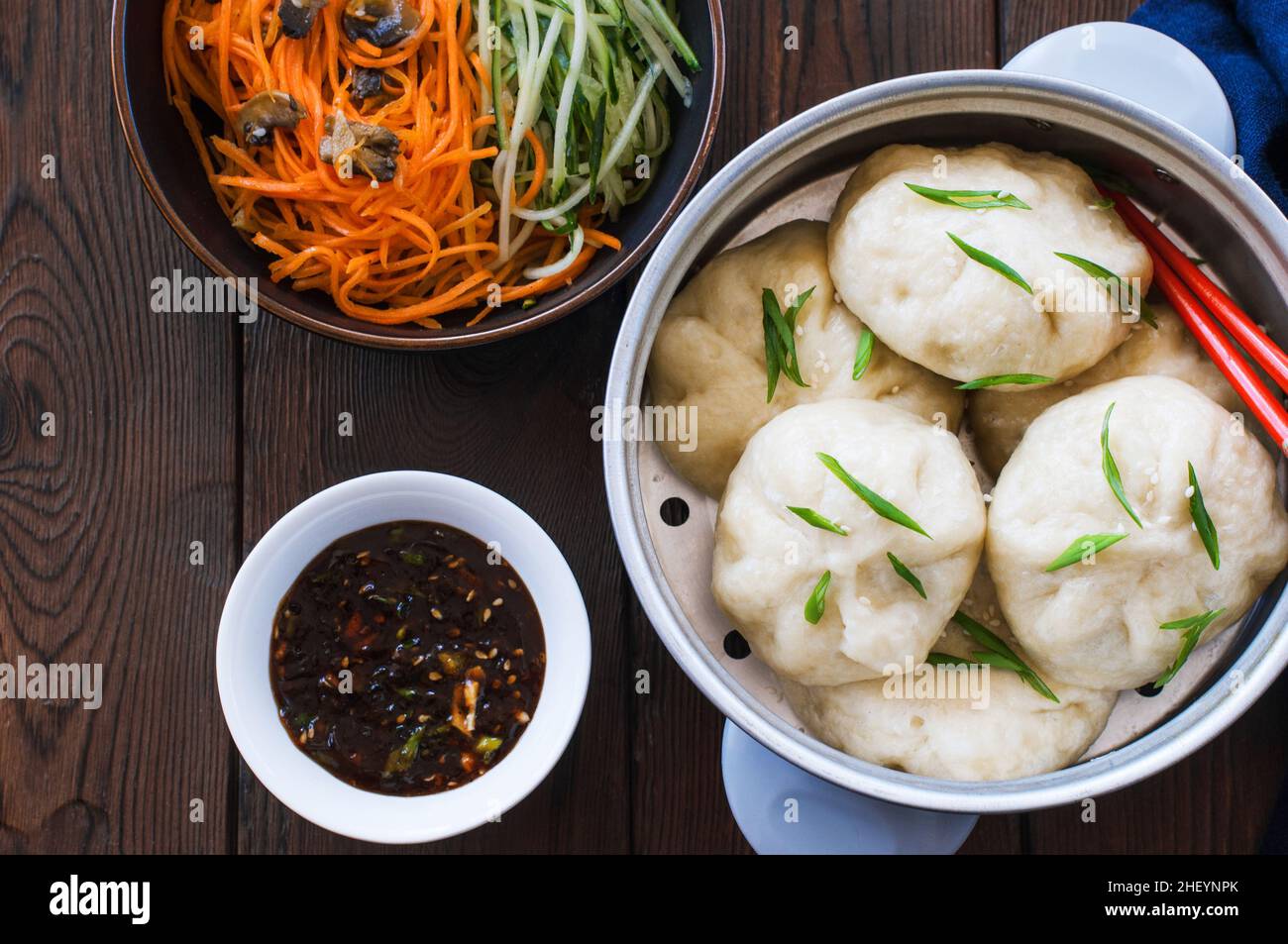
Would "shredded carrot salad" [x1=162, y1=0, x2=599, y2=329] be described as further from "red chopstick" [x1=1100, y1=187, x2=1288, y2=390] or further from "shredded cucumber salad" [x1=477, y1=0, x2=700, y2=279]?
"red chopstick" [x1=1100, y1=187, x2=1288, y2=390]

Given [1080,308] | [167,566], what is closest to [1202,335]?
[1080,308]

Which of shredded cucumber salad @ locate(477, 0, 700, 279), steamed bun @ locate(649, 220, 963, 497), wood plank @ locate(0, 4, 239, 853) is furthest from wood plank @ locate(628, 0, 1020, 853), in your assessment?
wood plank @ locate(0, 4, 239, 853)

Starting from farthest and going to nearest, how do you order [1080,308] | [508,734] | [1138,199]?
[508,734], [1138,199], [1080,308]

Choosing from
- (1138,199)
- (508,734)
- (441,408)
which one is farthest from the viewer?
(441,408)

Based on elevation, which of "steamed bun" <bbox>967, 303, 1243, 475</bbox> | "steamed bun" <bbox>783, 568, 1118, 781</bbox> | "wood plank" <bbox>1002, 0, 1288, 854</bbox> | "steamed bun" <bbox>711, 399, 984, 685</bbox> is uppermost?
"steamed bun" <bbox>967, 303, 1243, 475</bbox>

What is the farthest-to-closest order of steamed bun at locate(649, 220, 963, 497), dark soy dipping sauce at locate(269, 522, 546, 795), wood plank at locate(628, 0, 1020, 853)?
wood plank at locate(628, 0, 1020, 853), dark soy dipping sauce at locate(269, 522, 546, 795), steamed bun at locate(649, 220, 963, 497)
